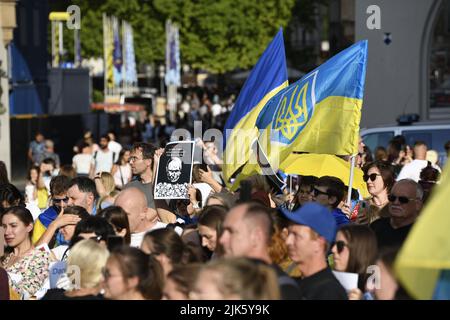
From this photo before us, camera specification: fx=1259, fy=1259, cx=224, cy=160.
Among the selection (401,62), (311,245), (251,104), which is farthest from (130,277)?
(401,62)

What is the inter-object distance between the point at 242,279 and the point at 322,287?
1.04 meters

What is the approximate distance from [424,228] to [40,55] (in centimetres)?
3072

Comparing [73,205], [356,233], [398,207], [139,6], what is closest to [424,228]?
[356,233]

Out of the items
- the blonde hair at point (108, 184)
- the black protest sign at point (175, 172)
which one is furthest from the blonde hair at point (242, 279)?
the blonde hair at point (108, 184)

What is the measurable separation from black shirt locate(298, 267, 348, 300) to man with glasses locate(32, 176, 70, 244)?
425cm

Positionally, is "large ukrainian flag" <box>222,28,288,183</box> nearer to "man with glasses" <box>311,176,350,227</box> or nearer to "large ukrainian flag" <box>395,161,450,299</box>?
"man with glasses" <box>311,176,350,227</box>

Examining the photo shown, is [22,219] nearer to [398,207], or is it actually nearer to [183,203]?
[183,203]

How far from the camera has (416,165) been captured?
15.1 m

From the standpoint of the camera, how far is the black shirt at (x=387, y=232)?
8.44 metres

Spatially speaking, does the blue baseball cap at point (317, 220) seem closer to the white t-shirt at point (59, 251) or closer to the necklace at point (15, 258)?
the white t-shirt at point (59, 251)

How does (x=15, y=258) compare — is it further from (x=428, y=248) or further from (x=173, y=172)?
(x=428, y=248)

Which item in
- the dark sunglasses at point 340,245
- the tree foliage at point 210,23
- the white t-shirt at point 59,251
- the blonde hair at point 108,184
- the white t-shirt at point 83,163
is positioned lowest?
the white t-shirt at point 83,163

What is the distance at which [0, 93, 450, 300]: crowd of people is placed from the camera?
248 inches

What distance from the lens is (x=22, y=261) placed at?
8.88 metres
